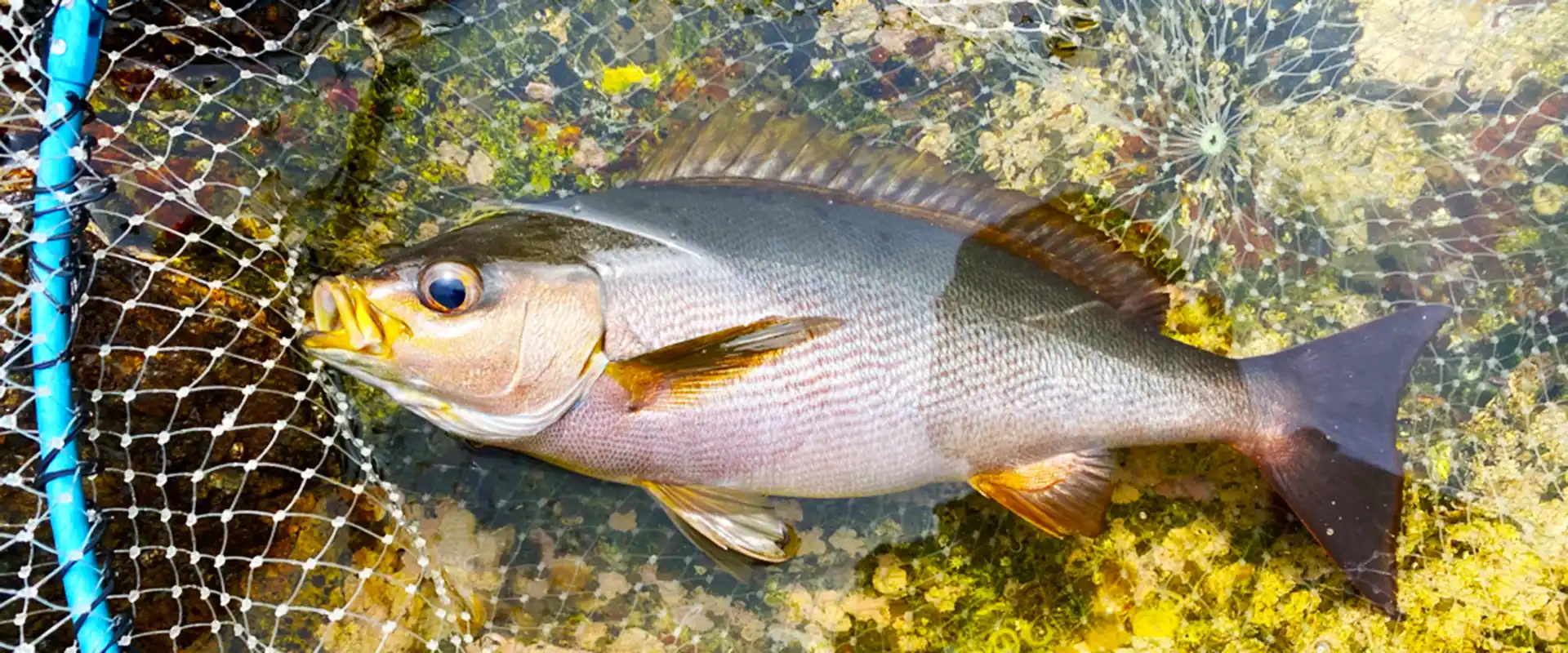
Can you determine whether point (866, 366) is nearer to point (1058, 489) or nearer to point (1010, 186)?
point (1058, 489)

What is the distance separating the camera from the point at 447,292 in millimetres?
1644

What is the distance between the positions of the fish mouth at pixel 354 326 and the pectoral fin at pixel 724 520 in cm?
64

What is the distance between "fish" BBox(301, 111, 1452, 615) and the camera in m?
1.70

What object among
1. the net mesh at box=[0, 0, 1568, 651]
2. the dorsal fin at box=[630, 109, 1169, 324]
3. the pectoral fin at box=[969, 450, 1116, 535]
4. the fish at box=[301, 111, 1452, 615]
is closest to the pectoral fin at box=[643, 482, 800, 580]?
the fish at box=[301, 111, 1452, 615]

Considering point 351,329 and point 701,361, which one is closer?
point 351,329

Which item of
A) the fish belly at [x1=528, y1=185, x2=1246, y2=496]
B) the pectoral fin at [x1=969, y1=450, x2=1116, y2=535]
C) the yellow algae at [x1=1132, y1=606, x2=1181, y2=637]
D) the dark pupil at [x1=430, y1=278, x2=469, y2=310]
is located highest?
the dark pupil at [x1=430, y1=278, x2=469, y2=310]

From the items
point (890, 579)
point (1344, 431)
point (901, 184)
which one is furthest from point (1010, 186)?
point (890, 579)

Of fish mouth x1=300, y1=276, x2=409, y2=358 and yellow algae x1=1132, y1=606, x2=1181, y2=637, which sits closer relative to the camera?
fish mouth x1=300, y1=276, x2=409, y2=358

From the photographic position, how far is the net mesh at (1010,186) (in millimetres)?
2143

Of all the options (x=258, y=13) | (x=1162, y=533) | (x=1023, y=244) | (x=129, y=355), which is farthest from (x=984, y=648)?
(x=258, y=13)

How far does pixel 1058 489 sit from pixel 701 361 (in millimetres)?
886

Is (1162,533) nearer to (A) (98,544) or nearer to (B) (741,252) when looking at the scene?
(B) (741,252)

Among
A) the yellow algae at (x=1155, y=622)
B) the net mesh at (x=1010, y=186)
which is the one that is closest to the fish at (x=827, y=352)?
the net mesh at (x=1010, y=186)

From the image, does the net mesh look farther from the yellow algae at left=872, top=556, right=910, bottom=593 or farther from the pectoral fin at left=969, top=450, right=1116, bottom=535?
the pectoral fin at left=969, top=450, right=1116, bottom=535
